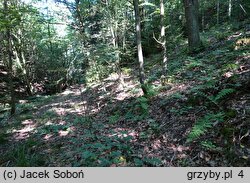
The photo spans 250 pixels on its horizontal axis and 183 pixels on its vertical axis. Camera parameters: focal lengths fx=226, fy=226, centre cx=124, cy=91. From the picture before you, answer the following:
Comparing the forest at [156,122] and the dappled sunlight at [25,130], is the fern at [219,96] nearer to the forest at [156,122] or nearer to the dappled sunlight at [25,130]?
the forest at [156,122]

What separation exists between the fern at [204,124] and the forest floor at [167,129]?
2 cm

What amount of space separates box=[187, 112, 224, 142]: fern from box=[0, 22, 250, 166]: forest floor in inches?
0.8

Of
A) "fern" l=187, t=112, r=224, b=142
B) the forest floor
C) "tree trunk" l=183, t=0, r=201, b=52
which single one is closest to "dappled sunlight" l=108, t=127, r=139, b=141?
the forest floor

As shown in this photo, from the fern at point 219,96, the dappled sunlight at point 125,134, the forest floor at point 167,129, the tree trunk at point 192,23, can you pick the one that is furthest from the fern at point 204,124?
the tree trunk at point 192,23

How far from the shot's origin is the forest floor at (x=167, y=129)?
477 centimetres

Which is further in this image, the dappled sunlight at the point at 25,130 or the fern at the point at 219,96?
the dappled sunlight at the point at 25,130

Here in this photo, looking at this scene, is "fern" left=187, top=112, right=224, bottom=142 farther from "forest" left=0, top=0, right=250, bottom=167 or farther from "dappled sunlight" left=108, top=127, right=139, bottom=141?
"dappled sunlight" left=108, top=127, right=139, bottom=141

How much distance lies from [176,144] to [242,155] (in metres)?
1.49

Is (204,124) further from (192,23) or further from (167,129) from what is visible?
(192,23)

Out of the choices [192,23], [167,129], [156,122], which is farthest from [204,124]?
[192,23]

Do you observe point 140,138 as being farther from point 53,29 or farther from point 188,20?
point 53,29

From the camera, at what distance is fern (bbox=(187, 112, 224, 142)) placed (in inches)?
196
